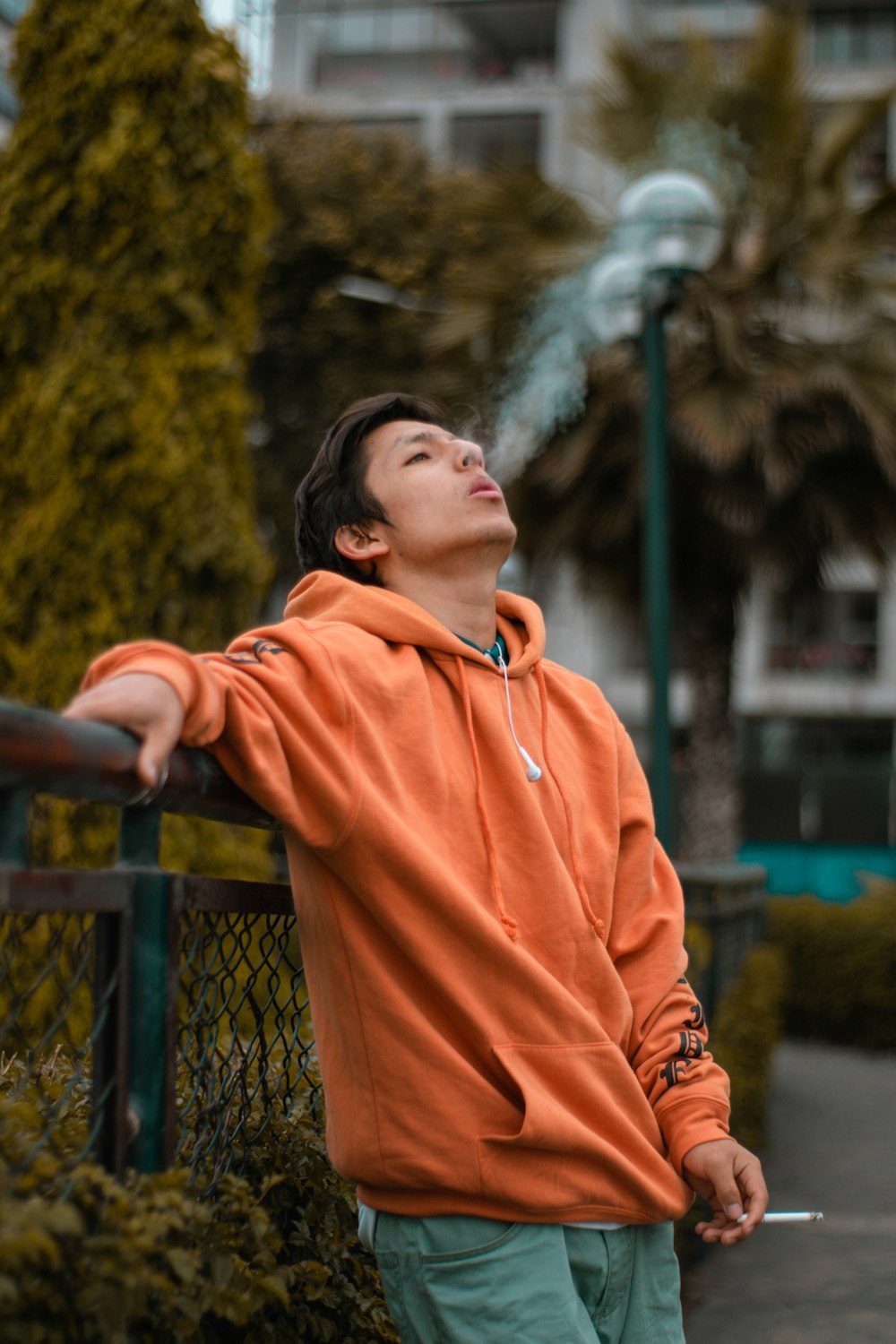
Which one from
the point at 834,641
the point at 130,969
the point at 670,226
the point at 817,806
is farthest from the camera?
the point at 834,641

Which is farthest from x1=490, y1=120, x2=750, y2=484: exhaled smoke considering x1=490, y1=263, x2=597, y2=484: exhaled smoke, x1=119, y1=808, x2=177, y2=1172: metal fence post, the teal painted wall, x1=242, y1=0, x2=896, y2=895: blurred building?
x1=242, y1=0, x2=896, y2=895: blurred building

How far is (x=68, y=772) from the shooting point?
1.28 m

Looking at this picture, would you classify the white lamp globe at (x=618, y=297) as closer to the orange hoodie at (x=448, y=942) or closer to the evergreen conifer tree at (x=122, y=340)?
the evergreen conifer tree at (x=122, y=340)

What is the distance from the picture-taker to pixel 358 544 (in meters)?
2.20

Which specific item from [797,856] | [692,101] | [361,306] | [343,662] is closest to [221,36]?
[692,101]

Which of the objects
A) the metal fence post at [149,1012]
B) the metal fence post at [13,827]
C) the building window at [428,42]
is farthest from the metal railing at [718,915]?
the building window at [428,42]

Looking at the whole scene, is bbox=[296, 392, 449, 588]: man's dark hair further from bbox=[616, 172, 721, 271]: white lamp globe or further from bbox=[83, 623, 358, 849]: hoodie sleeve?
bbox=[616, 172, 721, 271]: white lamp globe

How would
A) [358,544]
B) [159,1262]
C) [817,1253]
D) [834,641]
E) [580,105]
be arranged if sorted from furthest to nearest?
[834,641] < [580,105] < [817,1253] < [358,544] < [159,1262]

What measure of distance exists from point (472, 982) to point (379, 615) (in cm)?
51

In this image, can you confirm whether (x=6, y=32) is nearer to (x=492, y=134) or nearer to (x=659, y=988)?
(x=492, y=134)

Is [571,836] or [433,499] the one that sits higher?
[433,499]

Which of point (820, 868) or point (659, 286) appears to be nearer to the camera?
point (659, 286)

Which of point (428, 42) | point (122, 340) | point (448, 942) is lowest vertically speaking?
point (448, 942)

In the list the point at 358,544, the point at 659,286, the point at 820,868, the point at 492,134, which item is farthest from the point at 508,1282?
the point at 492,134
